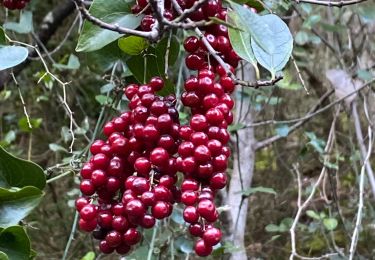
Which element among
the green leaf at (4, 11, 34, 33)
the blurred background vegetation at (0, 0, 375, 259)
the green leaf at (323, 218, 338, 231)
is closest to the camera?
the green leaf at (4, 11, 34, 33)

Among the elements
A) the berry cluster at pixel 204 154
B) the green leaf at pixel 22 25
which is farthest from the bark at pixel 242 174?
the berry cluster at pixel 204 154

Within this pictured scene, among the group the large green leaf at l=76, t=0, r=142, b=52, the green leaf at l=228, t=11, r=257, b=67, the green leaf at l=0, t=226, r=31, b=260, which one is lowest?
the green leaf at l=0, t=226, r=31, b=260

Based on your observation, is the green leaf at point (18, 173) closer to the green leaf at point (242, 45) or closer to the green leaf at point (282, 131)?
the green leaf at point (242, 45)

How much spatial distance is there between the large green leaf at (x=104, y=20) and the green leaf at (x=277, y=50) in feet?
0.43

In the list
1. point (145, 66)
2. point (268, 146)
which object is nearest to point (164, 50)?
point (145, 66)

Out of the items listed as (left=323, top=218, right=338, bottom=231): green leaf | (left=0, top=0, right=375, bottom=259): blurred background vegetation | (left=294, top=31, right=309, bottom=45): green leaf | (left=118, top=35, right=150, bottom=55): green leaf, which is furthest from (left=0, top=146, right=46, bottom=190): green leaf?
(left=0, top=0, right=375, bottom=259): blurred background vegetation

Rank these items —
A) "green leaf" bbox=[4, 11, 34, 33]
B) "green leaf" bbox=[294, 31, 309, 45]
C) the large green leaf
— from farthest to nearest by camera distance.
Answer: "green leaf" bbox=[294, 31, 309, 45] < "green leaf" bbox=[4, 11, 34, 33] < the large green leaf

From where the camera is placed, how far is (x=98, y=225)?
51cm

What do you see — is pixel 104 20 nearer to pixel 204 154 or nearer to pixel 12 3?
pixel 204 154

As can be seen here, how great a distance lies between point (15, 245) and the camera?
0.52 metres

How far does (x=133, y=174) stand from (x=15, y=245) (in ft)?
0.41

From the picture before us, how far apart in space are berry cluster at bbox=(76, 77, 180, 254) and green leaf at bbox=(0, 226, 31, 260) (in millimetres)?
55

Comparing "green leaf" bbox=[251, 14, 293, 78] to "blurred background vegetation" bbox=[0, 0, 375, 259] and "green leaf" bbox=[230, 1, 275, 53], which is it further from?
"blurred background vegetation" bbox=[0, 0, 375, 259]

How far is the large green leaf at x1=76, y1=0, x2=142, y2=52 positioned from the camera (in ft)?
1.78
